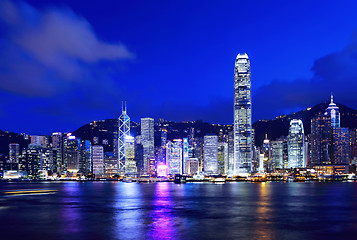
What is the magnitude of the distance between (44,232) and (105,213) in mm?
22262

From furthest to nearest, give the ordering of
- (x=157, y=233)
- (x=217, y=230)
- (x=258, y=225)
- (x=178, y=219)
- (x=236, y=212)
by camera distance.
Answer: (x=236, y=212) → (x=178, y=219) → (x=258, y=225) → (x=217, y=230) → (x=157, y=233)

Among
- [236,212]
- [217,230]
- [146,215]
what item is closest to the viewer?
[217,230]

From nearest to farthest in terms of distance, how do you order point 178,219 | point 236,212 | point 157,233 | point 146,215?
1. point 157,233
2. point 178,219
3. point 146,215
4. point 236,212

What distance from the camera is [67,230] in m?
52.7

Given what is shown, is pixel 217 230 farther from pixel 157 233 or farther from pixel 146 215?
pixel 146 215

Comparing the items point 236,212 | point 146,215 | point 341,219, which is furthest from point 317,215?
point 146,215

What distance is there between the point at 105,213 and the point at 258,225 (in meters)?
29.2

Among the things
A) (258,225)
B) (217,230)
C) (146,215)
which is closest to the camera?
(217,230)

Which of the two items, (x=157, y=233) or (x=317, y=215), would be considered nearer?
(x=157, y=233)

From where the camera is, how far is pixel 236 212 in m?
74.2

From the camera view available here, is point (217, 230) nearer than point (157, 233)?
No

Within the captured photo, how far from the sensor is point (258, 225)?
187 feet

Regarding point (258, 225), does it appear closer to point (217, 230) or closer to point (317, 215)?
point (217, 230)

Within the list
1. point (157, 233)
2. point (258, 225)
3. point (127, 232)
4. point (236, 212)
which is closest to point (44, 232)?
point (127, 232)
